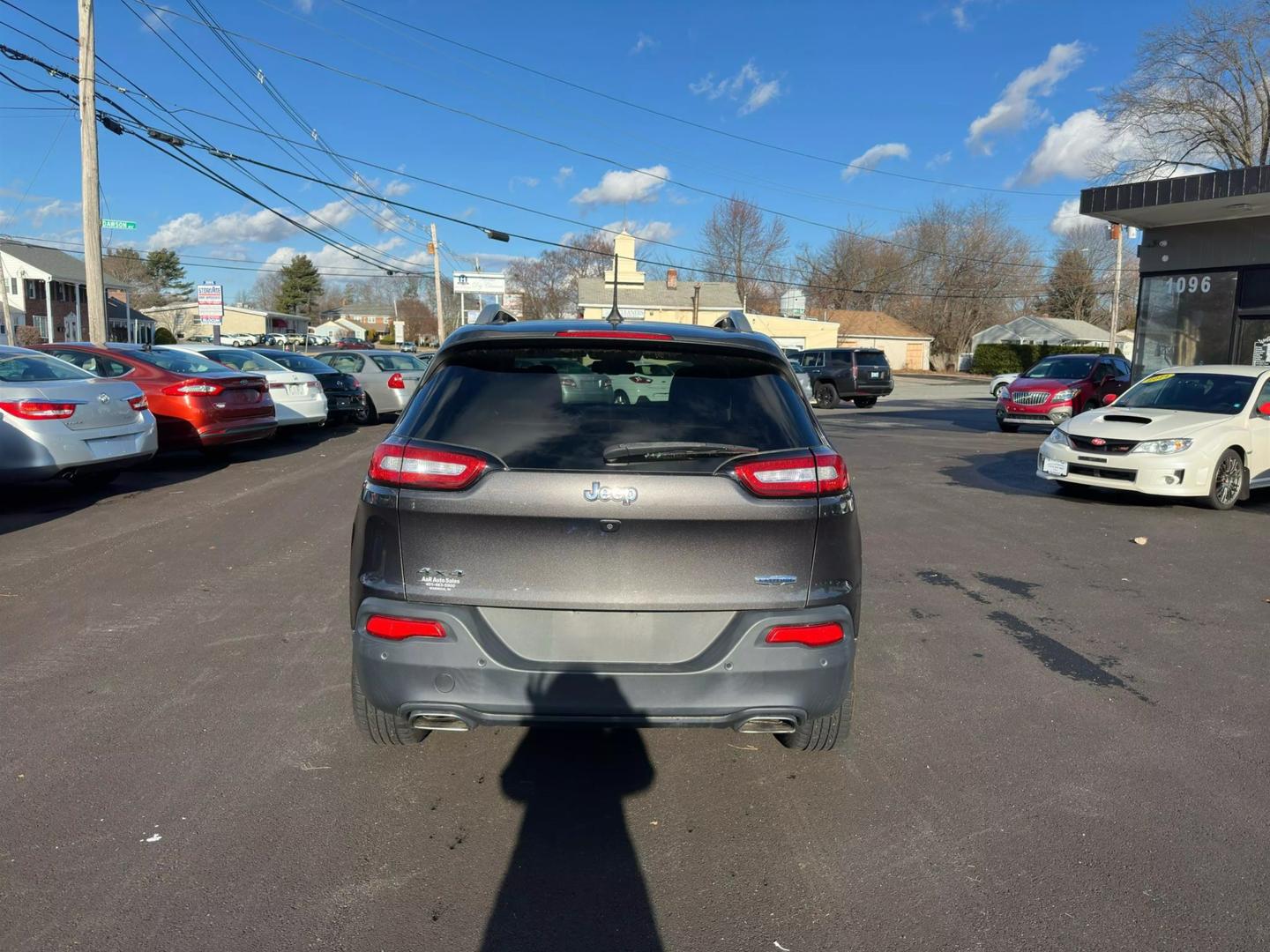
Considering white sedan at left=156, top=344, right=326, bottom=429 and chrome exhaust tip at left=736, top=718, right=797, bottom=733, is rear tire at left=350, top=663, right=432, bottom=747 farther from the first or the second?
white sedan at left=156, top=344, right=326, bottom=429

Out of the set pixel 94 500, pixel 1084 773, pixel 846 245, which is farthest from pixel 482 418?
pixel 846 245

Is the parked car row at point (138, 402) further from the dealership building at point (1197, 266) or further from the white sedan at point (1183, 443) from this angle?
the dealership building at point (1197, 266)

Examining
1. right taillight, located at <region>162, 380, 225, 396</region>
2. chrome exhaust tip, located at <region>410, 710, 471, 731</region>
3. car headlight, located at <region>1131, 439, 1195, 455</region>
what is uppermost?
right taillight, located at <region>162, 380, 225, 396</region>

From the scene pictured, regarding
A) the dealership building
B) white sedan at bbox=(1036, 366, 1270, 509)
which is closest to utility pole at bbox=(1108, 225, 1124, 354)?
the dealership building

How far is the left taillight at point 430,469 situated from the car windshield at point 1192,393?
32.6 ft

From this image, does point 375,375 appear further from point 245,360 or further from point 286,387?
point 286,387

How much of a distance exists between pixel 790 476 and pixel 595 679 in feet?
3.11

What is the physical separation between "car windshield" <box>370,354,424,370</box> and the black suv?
14.7 m

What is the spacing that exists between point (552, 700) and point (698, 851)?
732mm

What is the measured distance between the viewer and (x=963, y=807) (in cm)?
341

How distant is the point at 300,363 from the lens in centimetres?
1789

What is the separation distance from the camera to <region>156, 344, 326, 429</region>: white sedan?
14945 millimetres

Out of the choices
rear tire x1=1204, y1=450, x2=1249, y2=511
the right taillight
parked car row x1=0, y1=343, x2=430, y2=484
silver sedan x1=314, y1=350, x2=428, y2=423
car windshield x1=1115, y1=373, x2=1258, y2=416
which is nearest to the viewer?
parked car row x1=0, y1=343, x2=430, y2=484

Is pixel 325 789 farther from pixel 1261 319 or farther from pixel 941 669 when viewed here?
pixel 1261 319
